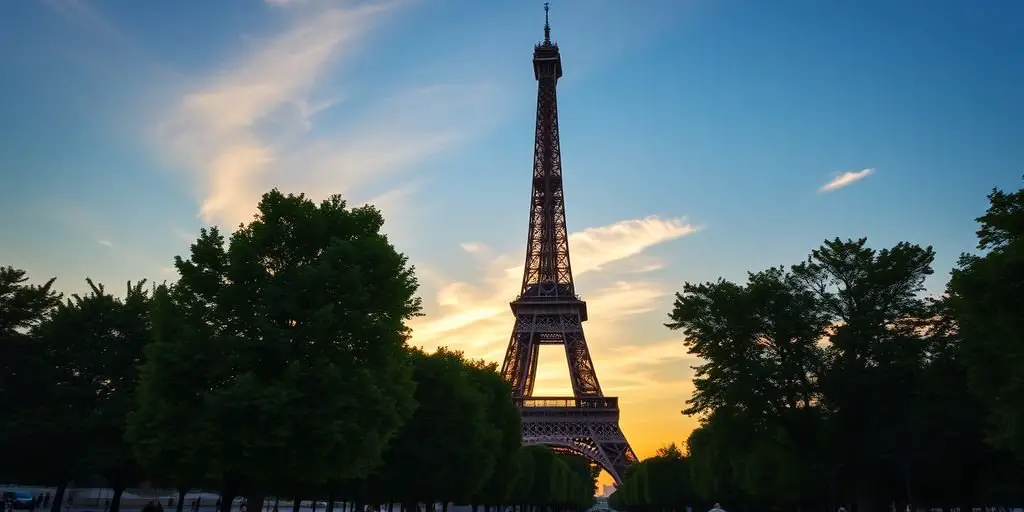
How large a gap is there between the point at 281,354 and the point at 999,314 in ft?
79.7

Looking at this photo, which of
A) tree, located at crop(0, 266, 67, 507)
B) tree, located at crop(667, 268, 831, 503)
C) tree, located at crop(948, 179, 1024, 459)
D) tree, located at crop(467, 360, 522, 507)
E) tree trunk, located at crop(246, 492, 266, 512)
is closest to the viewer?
tree, located at crop(948, 179, 1024, 459)

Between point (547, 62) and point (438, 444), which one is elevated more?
point (547, 62)

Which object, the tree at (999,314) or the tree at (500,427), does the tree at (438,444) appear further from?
the tree at (999,314)

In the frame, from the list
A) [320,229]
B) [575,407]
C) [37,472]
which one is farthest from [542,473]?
[320,229]

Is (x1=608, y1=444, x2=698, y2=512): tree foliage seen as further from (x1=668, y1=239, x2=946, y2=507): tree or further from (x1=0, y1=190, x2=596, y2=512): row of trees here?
(x1=0, y1=190, x2=596, y2=512): row of trees

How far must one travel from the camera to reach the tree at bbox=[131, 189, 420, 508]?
26000mm

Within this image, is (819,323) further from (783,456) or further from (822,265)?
(783,456)

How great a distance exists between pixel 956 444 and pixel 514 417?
31.8 metres

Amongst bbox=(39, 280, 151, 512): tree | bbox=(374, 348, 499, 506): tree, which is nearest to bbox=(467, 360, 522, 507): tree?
bbox=(374, 348, 499, 506): tree

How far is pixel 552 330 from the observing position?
11231 centimetres

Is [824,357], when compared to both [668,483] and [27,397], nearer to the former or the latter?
[27,397]

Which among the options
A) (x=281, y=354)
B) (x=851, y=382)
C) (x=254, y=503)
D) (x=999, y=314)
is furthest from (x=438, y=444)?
(x=999, y=314)

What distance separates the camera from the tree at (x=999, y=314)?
24328 mm

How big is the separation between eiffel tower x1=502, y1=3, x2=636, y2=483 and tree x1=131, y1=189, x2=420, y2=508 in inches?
2816
